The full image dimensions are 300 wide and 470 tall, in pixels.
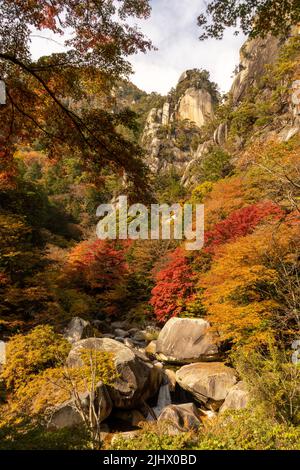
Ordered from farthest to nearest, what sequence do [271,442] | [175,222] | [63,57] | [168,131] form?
1. [168,131]
2. [175,222]
3. [63,57]
4. [271,442]

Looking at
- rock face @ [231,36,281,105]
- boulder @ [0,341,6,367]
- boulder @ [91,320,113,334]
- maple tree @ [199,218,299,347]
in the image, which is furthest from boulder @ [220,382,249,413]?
rock face @ [231,36,281,105]

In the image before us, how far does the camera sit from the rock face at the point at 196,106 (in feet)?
191

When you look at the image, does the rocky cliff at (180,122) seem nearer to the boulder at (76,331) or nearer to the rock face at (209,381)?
the boulder at (76,331)

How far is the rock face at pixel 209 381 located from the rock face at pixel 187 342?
682mm

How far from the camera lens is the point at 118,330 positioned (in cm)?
1606

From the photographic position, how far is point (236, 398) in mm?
8805

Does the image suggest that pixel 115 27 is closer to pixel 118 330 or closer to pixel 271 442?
pixel 271 442

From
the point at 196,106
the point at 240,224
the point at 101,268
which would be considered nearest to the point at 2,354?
the point at 101,268

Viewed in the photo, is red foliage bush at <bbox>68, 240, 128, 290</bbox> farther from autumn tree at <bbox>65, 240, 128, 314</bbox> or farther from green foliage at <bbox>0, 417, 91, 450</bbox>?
green foliage at <bbox>0, 417, 91, 450</bbox>

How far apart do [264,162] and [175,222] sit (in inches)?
595

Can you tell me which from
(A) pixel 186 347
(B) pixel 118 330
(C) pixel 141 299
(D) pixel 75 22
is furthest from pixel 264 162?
(C) pixel 141 299

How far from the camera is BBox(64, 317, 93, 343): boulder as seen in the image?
37.9 feet

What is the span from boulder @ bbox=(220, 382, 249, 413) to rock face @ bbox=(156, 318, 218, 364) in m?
2.19

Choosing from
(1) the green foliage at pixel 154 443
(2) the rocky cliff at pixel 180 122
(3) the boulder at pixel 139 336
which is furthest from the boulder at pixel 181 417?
(2) the rocky cliff at pixel 180 122
